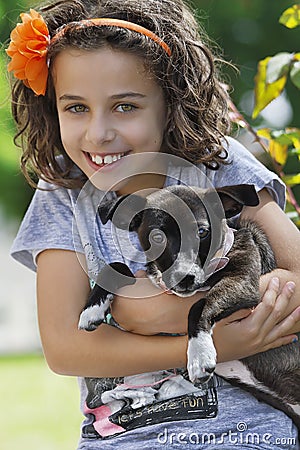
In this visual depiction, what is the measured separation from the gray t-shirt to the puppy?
0.15 ft

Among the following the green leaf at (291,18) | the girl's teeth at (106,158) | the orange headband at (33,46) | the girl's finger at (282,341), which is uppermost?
the green leaf at (291,18)

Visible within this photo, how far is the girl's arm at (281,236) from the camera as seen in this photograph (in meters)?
1.76

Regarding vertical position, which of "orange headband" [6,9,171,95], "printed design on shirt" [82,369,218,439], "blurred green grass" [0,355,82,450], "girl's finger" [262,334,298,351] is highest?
"orange headband" [6,9,171,95]

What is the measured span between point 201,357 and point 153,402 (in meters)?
0.26

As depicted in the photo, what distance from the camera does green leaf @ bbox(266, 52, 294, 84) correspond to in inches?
75.4

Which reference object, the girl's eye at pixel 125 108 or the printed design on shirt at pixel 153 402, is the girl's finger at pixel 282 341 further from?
the girl's eye at pixel 125 108

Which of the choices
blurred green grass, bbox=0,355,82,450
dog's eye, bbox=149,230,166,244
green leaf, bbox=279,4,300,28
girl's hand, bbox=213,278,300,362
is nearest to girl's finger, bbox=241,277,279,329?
girl's hand, bbox=213,278,300,362

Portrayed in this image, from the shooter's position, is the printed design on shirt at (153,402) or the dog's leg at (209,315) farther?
the printed design on shirt at (153,402)

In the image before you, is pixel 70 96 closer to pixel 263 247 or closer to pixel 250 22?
pixel 263 247

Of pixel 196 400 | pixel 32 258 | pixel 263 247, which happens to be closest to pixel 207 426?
pixel 196 400

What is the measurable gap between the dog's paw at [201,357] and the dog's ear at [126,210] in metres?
0.29

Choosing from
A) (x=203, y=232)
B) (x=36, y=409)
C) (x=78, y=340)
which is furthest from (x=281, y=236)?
(x=36, y=409)

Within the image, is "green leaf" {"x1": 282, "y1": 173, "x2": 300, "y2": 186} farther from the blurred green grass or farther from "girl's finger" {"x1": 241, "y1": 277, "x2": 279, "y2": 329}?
the blurred green grass

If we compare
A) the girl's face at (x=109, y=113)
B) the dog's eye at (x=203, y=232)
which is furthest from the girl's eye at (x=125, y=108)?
the dog's eye at (x=203, y=232)
